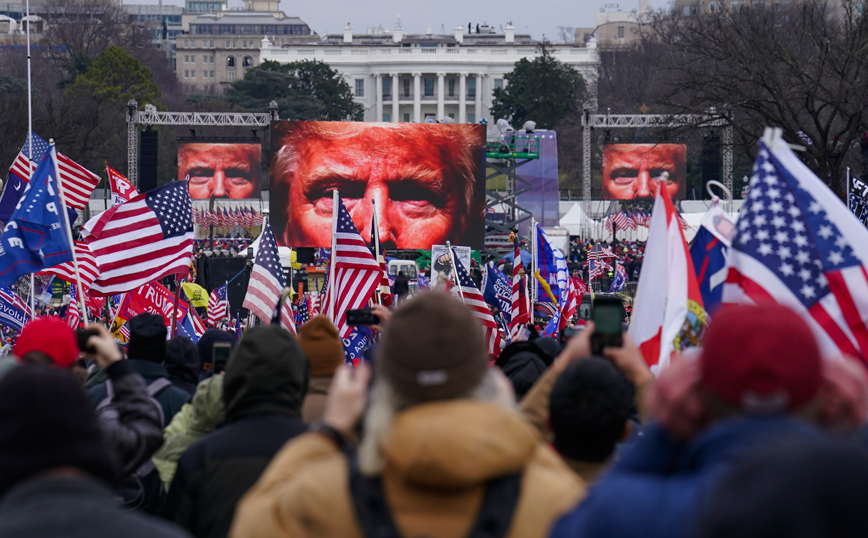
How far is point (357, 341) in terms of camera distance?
1059 centimetres

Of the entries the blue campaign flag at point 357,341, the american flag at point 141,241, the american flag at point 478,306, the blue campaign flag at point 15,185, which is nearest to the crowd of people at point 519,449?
the american flag at point 141,241

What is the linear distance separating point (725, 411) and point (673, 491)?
0.45 feet

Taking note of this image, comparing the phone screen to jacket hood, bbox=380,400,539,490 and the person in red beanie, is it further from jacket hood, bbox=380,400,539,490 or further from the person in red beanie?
the person in red beanie

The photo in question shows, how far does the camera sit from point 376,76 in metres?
123

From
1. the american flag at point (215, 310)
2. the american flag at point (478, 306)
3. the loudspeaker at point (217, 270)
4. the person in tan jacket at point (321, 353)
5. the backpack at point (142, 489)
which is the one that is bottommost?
the loudspeaker at point (217, 270)

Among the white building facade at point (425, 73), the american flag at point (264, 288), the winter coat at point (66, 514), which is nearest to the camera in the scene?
the winter coat at point (66, 514)

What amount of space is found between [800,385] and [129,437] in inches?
82.7

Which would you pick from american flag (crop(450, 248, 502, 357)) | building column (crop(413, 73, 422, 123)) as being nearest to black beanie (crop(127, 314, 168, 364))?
american flag (crop(450, 248, 502, 357))

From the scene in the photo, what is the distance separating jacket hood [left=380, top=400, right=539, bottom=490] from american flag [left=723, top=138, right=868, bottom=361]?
2.01 meters

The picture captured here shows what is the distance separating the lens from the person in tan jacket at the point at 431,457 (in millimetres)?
2070

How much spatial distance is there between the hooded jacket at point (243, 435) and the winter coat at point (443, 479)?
3.14ft

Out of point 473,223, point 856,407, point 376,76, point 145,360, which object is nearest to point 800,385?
point 856,407

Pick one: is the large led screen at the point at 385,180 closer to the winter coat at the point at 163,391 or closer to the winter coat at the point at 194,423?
the winter coat at the point at 163,391

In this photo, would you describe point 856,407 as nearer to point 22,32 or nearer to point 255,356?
point 255,356
